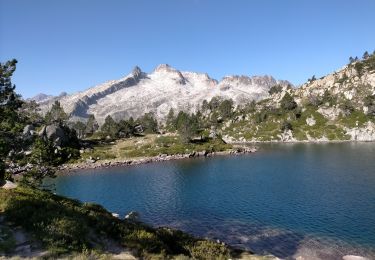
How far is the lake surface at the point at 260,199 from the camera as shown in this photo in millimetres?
51156

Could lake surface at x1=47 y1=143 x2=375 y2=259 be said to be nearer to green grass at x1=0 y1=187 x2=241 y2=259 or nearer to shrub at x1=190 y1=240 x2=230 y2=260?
shrub at x1=190 y1=240 x2=230 y2=260

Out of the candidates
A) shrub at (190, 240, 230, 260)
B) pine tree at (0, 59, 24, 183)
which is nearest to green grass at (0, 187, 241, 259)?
shrub at (190, 240, 230, 260)

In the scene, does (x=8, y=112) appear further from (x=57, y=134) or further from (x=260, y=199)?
(x=57, y=134)

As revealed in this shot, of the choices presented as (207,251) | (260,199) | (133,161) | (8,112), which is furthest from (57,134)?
(207,251)

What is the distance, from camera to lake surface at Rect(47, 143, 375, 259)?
5116cm

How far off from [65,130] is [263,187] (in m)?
128

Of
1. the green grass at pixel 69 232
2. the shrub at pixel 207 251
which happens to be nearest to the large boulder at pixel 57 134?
the green grass at pixel 69 232

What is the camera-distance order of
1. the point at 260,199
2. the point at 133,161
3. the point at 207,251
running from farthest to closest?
the point at 133,161
the point at 260,199
the point at 207,251

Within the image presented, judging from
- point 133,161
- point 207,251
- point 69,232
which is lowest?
point 207,251

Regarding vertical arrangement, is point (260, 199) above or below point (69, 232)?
below

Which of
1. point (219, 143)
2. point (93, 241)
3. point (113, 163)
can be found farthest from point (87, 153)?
point (93, 241)

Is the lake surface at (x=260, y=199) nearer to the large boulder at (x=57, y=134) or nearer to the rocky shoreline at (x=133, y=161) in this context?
the rocky shoreline at (x=133, y=161)

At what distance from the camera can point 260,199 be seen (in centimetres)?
7475

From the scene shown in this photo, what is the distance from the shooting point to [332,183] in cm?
8569
